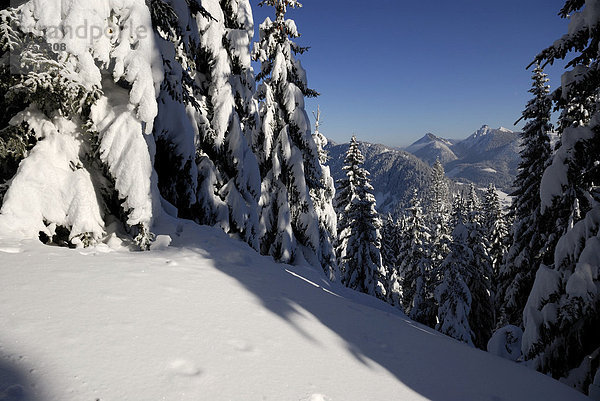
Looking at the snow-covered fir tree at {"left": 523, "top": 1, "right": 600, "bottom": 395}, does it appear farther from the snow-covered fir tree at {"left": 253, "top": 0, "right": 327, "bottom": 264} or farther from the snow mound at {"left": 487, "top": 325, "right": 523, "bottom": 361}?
the snow-covered fir tree at {"left": 253, "top": 0, "right": 327, "bottom": 264}

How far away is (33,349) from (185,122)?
499 cm

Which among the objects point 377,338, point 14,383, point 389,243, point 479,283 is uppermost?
point 389,243

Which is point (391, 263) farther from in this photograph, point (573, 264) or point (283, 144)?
point (573, 264)

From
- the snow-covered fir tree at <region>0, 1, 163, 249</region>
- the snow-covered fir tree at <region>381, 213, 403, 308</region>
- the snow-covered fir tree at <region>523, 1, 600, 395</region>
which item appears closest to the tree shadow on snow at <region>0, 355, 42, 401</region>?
the snow-covered fir tree at <region>0, 1, 163, 249</region>

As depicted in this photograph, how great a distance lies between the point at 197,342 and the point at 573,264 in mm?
5767

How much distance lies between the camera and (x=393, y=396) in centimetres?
279

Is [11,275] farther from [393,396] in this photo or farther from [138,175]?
[393,396]

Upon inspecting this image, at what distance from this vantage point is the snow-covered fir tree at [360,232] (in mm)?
17812

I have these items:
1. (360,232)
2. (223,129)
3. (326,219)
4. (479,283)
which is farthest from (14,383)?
(479,283)

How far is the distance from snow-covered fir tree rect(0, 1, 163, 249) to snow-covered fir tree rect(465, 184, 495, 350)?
65.8ft

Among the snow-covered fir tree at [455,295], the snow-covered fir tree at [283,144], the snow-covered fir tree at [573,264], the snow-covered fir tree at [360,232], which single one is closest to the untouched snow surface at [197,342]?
the snow-covered fir tree at [573,264]

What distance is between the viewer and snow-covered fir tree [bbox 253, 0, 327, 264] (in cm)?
1120

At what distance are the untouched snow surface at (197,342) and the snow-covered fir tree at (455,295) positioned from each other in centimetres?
1406

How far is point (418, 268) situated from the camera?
23.3 m
